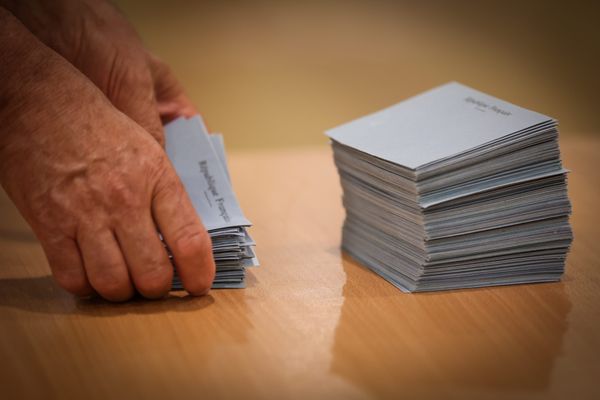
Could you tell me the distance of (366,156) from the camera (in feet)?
4.17

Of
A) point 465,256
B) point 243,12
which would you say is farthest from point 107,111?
point 243,12

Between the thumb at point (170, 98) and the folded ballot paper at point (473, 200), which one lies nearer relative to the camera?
the folded ballot paper at point (473, 200)

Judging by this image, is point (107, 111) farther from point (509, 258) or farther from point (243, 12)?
point (243, 12)

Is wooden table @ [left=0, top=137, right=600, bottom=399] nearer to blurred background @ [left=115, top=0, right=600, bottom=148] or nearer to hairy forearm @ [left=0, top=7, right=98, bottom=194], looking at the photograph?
hairy forearm @ [left=0, top=7, right=98, bottom=194]

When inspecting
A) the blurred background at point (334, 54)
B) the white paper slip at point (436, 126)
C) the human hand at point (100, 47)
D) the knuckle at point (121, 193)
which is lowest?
the blurred background at point (334, 54)

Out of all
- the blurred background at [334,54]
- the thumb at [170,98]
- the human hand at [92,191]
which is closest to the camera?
the human hand at [92,191]

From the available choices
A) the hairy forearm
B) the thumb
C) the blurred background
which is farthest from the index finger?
the blurred background

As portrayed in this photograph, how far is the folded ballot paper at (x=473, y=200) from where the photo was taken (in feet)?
3.79

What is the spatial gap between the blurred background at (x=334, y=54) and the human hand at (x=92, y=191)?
205 cm

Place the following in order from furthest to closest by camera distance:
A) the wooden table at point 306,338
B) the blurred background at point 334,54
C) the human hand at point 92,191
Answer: the blurred background at point 334,54 < the human hand at point 92,191 < the wooden table at point 306,338

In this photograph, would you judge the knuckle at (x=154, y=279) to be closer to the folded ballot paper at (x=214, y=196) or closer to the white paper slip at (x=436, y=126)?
the folded ballot paper at (x=214, y=196)

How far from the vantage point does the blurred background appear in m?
3.17

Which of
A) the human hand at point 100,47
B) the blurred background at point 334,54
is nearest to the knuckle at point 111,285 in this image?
the human hand at point 100,47

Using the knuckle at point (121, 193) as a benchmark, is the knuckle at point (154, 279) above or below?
below
